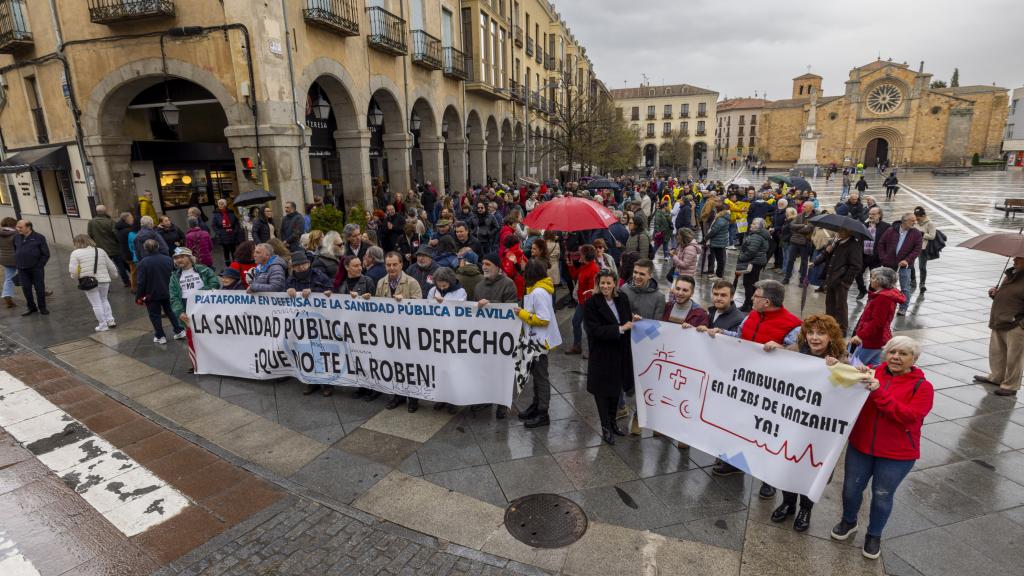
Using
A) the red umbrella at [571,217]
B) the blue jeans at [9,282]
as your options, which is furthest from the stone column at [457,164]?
the red umbrella at [571,217]

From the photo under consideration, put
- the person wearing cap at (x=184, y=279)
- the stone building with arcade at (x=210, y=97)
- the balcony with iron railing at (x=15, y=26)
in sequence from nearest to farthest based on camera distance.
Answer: the person wearing cap at (x=184, y=279), the stone building with arcade at (x=210, y=97), the balcony with iron railing at (x=15, y=26)

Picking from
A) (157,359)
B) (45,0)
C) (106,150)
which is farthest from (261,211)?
(45,0)

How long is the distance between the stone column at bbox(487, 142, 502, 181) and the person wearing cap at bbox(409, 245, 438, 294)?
24870 mm

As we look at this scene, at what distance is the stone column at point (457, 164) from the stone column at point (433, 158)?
255cm

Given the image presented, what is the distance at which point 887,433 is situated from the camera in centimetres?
357

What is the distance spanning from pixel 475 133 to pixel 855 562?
83.8 ft

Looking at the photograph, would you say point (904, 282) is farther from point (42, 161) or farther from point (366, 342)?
point (42, 161)

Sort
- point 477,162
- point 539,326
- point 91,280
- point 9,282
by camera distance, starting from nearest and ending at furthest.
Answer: point 539,326 < point 91,280 < point 9,282 < point 477,162

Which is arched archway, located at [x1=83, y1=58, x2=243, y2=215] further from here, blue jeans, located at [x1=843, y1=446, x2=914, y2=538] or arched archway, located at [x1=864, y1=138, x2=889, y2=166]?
arched archway, located at [x1=864, y1=138, x2=889, y2=166]

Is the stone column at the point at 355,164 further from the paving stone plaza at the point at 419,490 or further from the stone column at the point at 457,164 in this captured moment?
the paving stone plaza at the point at 419,490

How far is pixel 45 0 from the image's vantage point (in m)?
14.1

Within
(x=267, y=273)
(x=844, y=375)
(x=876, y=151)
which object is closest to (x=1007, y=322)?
(x=844, y=375)

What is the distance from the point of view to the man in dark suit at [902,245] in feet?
30.5

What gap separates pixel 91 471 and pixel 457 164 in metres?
21.6
